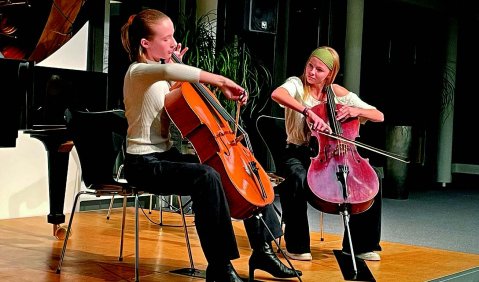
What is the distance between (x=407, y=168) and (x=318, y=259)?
4.01 m

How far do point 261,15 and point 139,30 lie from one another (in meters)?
3.38

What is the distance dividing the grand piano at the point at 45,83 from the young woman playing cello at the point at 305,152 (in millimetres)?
1119

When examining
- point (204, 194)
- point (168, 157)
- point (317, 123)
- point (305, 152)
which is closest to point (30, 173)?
point (305, 152)

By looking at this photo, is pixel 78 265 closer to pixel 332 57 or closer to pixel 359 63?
pixel 332 57

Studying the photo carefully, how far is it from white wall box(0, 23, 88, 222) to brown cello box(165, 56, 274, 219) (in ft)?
8.15

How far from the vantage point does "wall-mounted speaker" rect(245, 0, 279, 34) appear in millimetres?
6530

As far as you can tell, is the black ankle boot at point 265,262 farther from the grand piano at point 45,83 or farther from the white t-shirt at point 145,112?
the grand piano at point 45,83

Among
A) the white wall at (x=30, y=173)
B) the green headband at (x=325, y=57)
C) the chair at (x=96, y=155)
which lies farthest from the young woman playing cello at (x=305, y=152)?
the white wall at (x=30, y=173)

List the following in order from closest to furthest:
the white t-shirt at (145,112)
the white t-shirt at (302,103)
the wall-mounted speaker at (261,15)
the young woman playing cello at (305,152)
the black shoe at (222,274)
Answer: the black shoe at (222,274) → the white t-shirt at (145,112) → the young woman playing cello at (305,152) → the white t-shirt at (302,103) → the wall-mounted speaker at (261,15)

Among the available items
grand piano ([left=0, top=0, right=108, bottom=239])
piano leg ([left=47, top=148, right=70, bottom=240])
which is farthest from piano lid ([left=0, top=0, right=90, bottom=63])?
piano leg ([left=47, top=148, right=70, bottom=240])

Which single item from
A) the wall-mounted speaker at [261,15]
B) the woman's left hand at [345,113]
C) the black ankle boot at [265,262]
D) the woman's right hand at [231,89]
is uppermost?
the wall-mounted speaker at [261,15]

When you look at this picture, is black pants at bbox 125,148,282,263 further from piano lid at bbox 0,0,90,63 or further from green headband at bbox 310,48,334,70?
green headband at bbox 310,48,334,70

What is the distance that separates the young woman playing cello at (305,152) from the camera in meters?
3.99

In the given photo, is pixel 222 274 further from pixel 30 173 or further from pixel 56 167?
pixel 30 173
